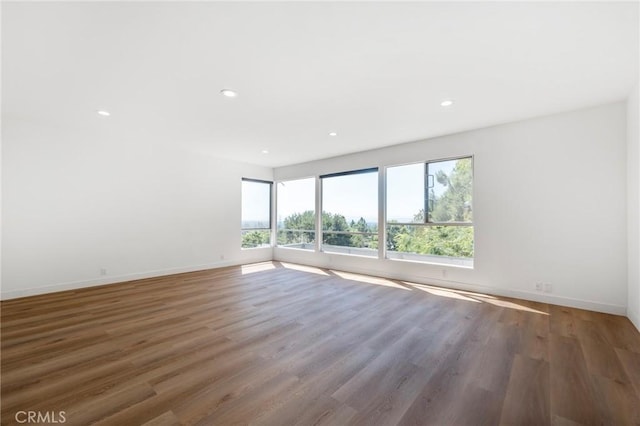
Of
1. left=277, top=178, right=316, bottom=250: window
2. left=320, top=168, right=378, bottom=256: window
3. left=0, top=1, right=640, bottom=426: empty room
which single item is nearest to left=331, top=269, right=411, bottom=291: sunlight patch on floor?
left=0, top=1, right=640, bottom=426: empty room

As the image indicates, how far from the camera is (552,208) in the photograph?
3.59m

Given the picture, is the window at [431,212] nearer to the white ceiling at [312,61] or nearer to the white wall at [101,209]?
the white ceiling at [312,61]

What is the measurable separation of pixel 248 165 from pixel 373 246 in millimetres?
3811

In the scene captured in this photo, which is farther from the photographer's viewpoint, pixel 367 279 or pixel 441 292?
pixel 367 279

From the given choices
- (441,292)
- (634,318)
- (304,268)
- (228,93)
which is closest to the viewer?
(634,318)

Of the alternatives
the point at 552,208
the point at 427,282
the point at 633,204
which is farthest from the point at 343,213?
the point at 633,204

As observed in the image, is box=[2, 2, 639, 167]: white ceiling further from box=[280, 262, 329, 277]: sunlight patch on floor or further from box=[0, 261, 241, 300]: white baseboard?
box=[280, 262, 329, 277]: sunlight patch on floor

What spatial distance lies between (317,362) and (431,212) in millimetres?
3465

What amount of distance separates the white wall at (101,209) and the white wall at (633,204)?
21.9 feet

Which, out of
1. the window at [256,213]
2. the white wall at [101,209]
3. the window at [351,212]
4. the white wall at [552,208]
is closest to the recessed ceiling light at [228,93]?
the white wall at [101,209]

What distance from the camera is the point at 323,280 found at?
16.3 feet

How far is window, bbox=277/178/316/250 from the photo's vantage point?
22.2 ft

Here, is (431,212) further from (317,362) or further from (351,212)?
(317,362)

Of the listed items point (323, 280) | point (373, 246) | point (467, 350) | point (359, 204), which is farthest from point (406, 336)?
point (359, 204)
